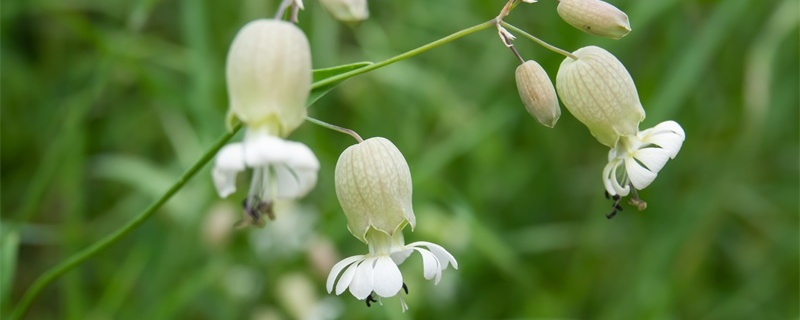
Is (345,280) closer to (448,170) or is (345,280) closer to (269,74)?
(269,74)

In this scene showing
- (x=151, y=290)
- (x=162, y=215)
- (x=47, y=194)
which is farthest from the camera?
(x=47, y=194)

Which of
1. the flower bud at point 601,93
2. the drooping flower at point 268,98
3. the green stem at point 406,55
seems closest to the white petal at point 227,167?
the drooping flower at point 268,98

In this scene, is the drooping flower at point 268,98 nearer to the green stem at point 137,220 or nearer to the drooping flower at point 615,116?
the green stem at point 137,220

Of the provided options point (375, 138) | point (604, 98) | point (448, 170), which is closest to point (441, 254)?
point (375, 138)

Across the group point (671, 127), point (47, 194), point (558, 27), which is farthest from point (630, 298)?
point (47, 194)

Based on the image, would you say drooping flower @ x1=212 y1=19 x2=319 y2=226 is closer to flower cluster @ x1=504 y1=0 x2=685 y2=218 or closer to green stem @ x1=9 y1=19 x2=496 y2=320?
green stem @ x1=9 y1=19 x2=496 y2=320

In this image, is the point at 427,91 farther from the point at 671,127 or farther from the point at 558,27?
the point at 671,127
